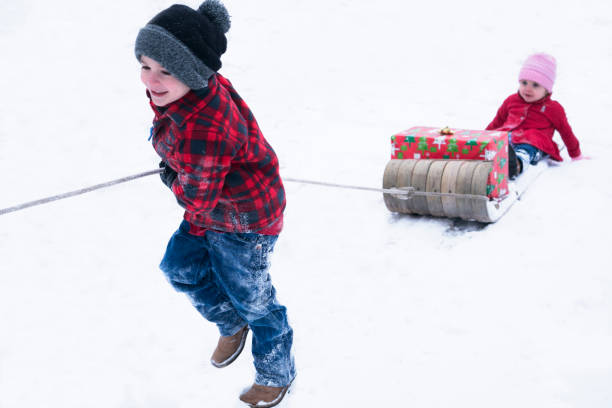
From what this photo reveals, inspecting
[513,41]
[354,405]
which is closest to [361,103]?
[513,41]

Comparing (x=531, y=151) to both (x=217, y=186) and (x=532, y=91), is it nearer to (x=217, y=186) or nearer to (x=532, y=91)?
(x=532, y=91)

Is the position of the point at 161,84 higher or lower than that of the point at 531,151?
higher

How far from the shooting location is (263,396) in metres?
2.70

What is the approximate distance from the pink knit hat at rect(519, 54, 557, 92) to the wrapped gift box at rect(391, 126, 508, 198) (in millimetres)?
959

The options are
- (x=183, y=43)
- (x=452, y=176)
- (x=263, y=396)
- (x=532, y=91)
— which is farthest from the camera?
(x=532, y=91)

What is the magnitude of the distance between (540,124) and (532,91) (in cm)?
29

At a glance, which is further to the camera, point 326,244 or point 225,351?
point 326,244

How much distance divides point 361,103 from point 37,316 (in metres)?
4.32

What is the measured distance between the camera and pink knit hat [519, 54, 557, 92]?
492 centimetres

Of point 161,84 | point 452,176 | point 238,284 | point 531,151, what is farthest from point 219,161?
point 531,151

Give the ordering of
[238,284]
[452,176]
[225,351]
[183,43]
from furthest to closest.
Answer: [452,176] < [225,351] < [238,284] < [183,43]

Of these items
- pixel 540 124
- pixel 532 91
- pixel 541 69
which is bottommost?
pixel 540 124

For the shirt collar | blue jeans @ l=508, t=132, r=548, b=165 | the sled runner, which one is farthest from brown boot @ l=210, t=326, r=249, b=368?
blue jeans @ l=508, t=132, r=548, b=165

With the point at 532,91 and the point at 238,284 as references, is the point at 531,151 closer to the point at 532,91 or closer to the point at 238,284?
the point at 532,91
